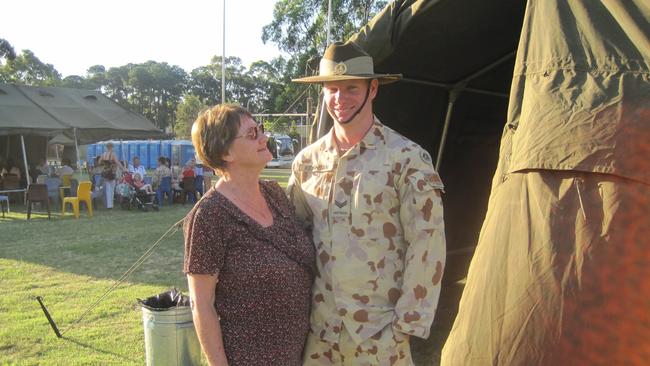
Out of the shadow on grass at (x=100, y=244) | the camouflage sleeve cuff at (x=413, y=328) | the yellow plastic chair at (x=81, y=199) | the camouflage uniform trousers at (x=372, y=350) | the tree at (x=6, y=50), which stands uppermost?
the tree at (x=6, y=50)

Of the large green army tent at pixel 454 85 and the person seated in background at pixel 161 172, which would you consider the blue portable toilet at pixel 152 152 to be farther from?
the large green army tent at pixel 454 85

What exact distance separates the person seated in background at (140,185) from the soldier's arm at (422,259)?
14.3 meters

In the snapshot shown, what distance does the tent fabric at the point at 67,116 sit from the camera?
16.4 m

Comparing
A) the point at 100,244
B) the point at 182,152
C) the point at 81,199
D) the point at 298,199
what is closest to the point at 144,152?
the point at 182,152

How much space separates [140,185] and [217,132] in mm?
14320

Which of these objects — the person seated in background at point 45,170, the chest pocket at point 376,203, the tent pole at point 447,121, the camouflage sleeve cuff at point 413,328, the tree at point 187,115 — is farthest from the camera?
the tree at point 187,115

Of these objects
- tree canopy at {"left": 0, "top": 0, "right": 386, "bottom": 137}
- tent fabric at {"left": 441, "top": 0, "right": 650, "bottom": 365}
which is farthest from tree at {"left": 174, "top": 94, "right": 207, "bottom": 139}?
tent fabric at {"left": 441, "top": 0, "right": 650, "bottom": 365}

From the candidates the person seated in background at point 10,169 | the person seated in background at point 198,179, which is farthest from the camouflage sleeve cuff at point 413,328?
the person seated in background at point 10,169

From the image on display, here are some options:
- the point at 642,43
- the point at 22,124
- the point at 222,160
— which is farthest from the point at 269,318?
the point at 22,124

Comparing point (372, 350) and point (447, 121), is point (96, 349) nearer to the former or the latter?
point (372, 350)

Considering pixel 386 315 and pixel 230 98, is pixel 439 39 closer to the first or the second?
pixel 386 315

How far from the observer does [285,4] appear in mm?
40875

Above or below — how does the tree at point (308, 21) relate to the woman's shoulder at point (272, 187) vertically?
above

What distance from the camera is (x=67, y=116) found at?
1773 centimetres
